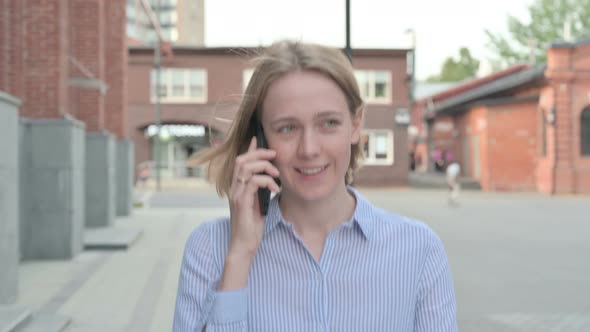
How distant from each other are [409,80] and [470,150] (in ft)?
21.2

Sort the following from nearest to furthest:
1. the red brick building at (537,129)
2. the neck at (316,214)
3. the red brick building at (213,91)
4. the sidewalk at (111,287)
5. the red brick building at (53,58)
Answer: the neck at (316,214), the sidewalk at (111,287), the red brick building at (53,58), the red brick building at (537,129), the red brick building at (213,91)

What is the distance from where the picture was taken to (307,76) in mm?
2061

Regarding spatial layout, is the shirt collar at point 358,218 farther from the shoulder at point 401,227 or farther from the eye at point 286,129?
the eye at point 286,129

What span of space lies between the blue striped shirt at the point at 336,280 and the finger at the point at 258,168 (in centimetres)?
15

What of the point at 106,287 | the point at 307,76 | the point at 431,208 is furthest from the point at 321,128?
the point at 431,208

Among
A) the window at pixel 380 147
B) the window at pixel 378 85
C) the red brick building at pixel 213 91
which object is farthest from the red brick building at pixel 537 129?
the window at pixel 380 147

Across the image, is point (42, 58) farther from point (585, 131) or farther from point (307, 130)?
point (585, 131)

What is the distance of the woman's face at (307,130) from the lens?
204 centimetres

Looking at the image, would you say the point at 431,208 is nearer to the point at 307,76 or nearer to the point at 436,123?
the point at 307,76

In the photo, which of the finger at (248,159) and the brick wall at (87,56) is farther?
the brick wall at (87,56)

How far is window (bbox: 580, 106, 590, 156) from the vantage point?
3378cm

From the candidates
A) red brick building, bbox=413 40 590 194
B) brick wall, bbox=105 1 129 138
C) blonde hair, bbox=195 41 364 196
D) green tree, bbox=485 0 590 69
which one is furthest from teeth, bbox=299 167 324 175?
green tree, bbox=485 0 590 69

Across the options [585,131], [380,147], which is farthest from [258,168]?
[380,147]

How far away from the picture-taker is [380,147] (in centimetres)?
4588
